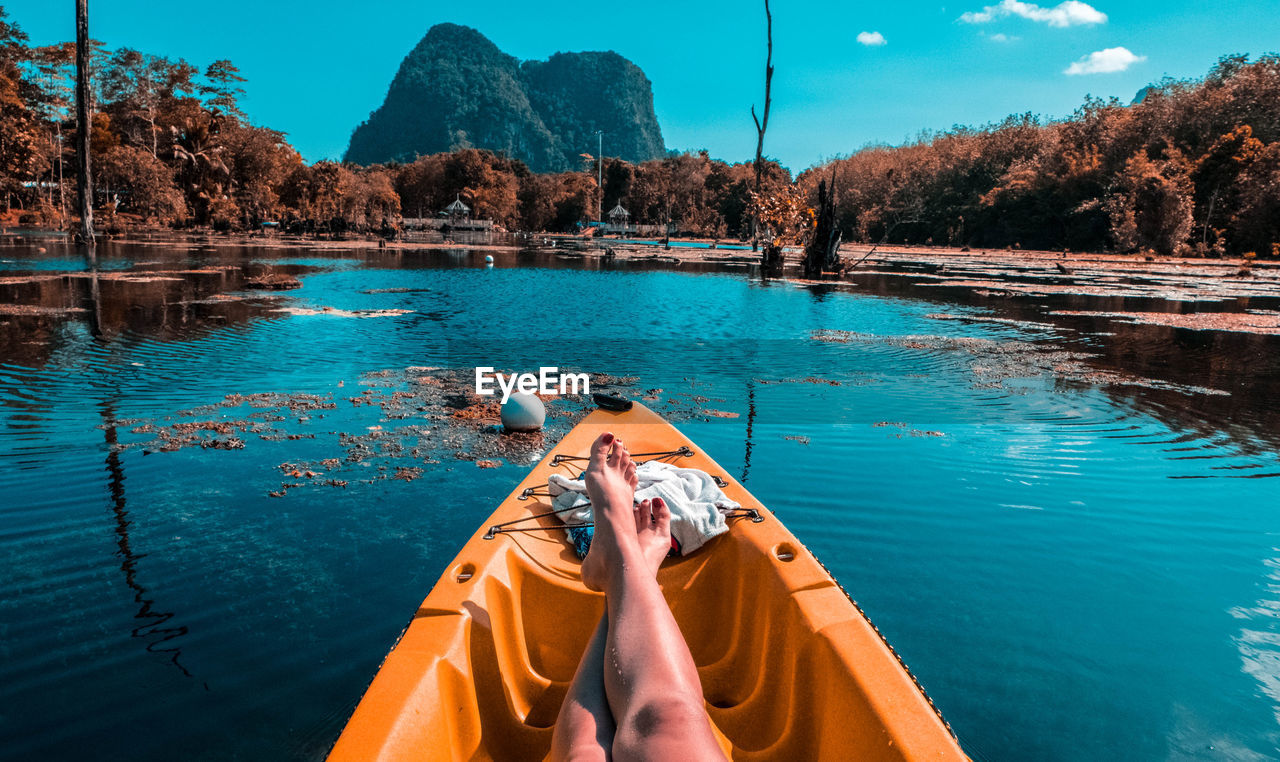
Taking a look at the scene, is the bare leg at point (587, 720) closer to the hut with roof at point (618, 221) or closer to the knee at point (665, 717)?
the knee at point (665, 717)

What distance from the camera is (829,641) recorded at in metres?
1.73

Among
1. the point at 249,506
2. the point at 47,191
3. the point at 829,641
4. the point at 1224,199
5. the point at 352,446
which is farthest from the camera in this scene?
the point at 47,191

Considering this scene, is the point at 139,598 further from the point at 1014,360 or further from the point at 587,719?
the point at 1014,360

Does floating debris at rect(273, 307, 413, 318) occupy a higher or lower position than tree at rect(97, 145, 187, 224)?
lower

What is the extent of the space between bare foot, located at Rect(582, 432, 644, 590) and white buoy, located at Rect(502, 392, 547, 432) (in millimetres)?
2810

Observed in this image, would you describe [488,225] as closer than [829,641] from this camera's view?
No

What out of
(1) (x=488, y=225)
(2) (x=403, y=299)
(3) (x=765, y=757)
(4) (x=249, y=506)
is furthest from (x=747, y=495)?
(1) (x=488, y=225)

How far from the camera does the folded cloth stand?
102 inches

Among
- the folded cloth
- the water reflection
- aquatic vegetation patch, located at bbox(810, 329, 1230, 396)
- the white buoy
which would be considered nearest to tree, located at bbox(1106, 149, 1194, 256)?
aquatic vegetation patch, located at bbox(810, 329, 1230, 396)

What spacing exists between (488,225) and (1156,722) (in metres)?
70.8

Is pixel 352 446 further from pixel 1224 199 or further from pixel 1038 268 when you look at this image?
pixel 1224 199

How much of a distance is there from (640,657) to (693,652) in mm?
906

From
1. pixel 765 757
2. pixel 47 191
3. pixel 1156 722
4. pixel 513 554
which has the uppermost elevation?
pixel 47 191

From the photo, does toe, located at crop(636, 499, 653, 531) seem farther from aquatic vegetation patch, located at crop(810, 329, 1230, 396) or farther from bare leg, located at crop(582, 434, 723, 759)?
aquatic vegetation patch, located at crop(810, 329, 1230, 396)
